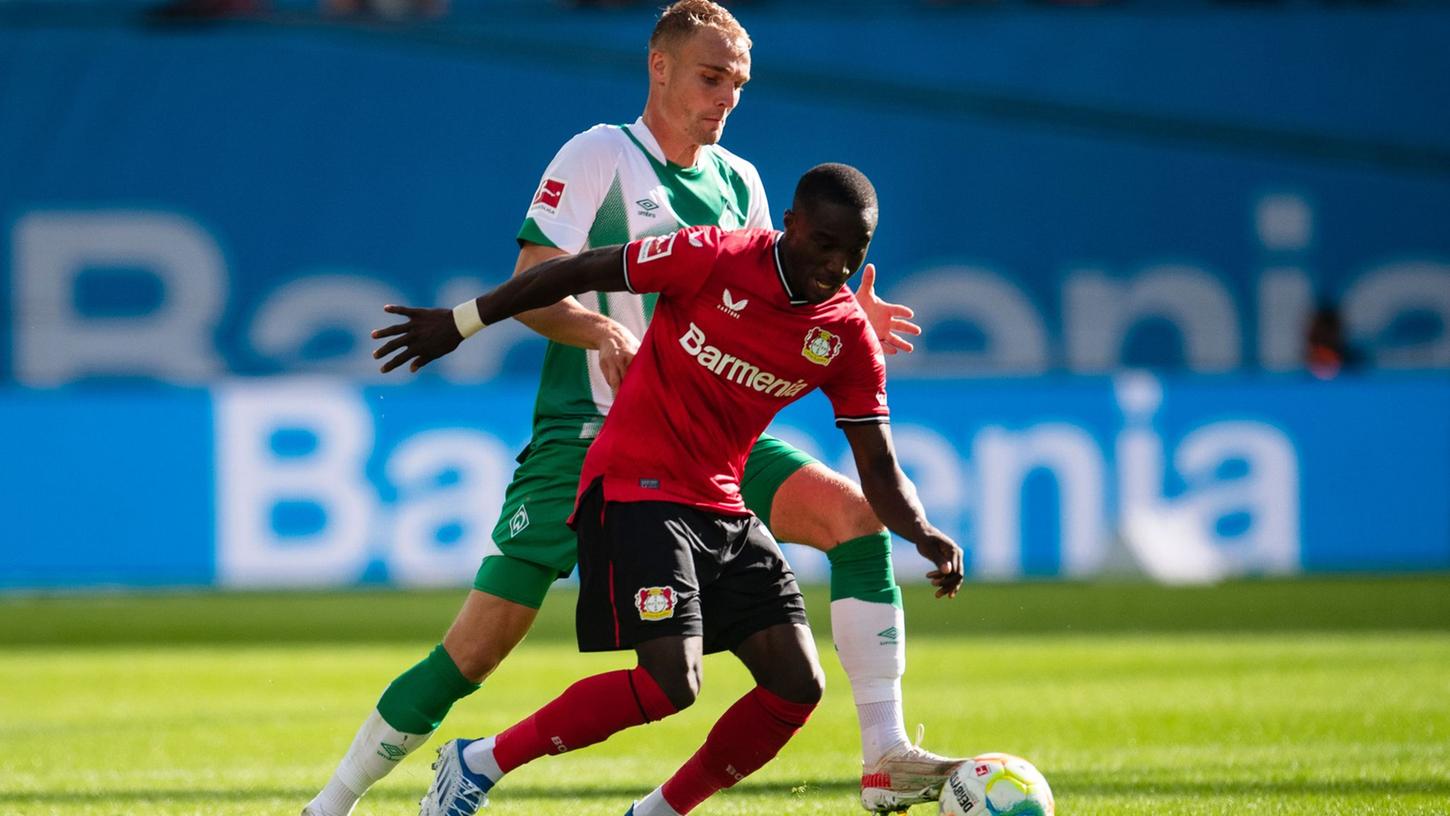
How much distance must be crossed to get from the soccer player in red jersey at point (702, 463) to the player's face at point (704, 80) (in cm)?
57

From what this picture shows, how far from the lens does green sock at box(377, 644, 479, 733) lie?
4965mm

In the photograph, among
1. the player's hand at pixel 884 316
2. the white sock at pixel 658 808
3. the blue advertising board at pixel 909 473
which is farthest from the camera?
the blue advertising board at pixel 909 473

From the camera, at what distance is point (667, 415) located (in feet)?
15.2

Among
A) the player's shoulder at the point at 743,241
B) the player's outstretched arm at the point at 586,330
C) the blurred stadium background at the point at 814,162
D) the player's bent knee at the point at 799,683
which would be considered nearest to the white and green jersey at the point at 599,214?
the player's outstretched arm at the point at 586,330

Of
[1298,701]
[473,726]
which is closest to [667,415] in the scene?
[473,726]

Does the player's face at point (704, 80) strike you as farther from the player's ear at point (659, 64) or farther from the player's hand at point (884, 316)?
the player's hand at point (884, 316)

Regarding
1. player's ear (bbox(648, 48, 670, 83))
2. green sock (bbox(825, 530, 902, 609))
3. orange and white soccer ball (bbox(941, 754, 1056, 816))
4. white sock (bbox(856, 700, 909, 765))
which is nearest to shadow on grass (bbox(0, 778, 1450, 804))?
white sock (bbox(856, 700, 909, 765))

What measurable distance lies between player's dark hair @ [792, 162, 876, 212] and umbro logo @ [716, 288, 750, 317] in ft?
0.85

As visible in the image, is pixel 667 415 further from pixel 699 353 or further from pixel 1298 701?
pixel 1298 701

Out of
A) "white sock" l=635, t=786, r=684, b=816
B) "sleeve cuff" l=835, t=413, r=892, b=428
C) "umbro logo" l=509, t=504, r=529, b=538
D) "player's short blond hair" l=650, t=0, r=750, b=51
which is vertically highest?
"player's short blond hair" l=650, t=0, r=750, b=51

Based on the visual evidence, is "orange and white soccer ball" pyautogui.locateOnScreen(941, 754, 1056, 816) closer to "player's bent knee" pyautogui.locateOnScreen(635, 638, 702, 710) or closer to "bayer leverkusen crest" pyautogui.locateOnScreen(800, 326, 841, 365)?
"player's bent knee" pyautogui.locateOnScreen(635, 638, 702, 710)

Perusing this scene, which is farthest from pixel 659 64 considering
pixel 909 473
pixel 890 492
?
pixel 909 473

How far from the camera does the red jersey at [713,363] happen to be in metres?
4.57

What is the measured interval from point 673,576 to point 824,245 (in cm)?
82
